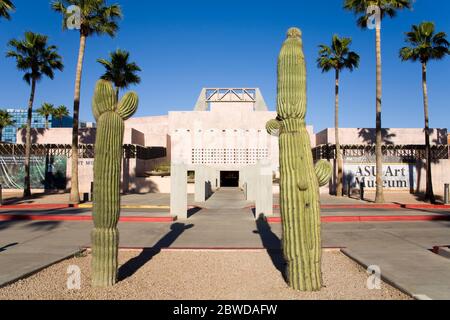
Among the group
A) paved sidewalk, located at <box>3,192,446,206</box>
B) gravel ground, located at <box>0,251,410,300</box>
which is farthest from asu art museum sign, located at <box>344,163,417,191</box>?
gravel ground, located at <box>0,251,410,300</box>

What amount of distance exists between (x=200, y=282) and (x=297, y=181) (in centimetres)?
251

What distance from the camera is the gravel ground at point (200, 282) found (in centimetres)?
519

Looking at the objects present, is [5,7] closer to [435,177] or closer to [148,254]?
[148,254]

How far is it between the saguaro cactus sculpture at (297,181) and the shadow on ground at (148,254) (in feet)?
10.4

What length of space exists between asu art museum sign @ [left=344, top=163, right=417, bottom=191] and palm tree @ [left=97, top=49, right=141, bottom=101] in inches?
788

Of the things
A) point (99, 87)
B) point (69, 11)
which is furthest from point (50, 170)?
point (99, 87)

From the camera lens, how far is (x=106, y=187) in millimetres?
5539

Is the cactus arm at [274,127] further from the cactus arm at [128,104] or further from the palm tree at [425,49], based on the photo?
the palm tree at [425,49]

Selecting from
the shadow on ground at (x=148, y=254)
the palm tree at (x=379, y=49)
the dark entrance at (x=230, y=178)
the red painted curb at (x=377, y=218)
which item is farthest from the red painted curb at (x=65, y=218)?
the dark entrance at (x=230, y=178)

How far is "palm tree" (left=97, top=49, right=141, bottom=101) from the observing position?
26.0 meters

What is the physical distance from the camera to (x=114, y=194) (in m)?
5.64

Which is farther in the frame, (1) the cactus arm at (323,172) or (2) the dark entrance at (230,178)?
(2) the dark entrance at (230,178)
